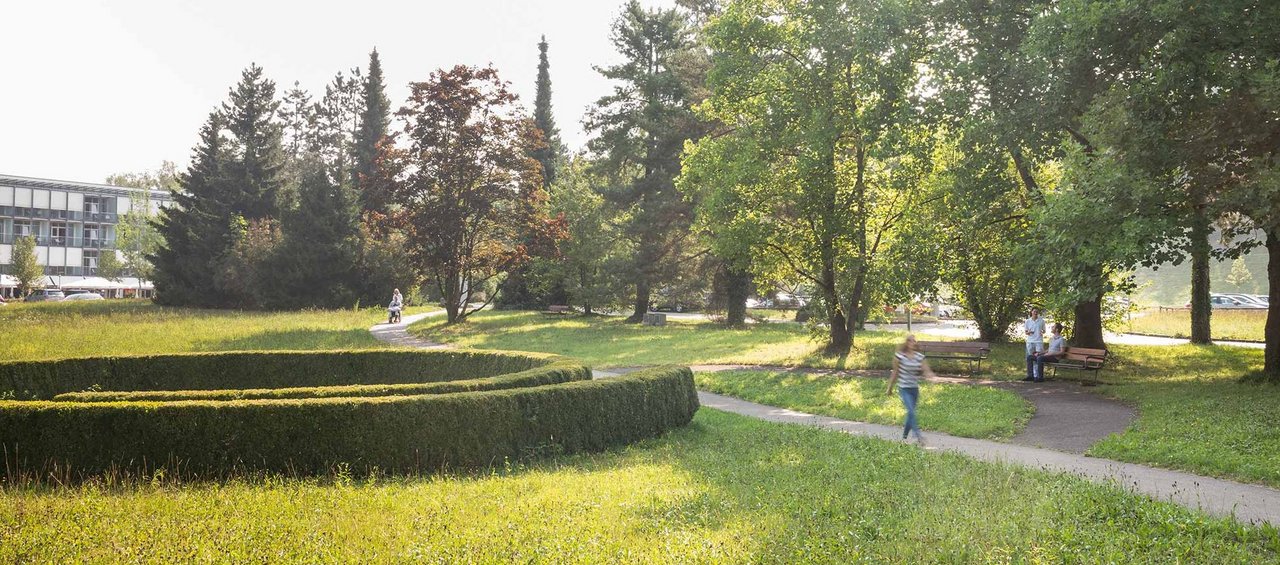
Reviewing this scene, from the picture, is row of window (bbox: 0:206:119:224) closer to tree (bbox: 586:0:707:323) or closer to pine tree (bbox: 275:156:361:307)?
pine tree (bbox: 275:156:361:307)

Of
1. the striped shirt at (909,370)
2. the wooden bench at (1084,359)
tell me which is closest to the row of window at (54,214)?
the wooden bench at (1084,359)

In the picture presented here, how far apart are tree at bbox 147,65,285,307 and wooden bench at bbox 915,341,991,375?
44.7m

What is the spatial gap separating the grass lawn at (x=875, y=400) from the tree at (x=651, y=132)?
19.6 m

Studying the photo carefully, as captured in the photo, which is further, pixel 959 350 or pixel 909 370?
pixel 959 350

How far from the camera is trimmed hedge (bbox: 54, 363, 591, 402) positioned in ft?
32.2

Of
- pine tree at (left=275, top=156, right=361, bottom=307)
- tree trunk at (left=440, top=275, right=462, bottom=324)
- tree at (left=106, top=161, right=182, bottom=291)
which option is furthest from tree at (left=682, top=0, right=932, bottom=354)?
tree at (left=106, top=161, right=182, bottom=291)

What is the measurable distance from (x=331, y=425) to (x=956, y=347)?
54.4 feet

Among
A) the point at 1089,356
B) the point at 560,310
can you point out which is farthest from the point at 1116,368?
the point at 560,310

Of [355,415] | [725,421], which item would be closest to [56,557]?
[355,415]

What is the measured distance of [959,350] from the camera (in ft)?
69.2

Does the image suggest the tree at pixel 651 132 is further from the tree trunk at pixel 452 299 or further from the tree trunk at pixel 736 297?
the tree trunk at pixel 452 299

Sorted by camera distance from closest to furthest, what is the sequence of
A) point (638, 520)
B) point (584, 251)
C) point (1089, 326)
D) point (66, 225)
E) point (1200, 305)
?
point (638, 520), point (1089, 326), point (1200, 305), point (584, 251), point (66, 225)

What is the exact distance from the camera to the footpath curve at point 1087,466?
8352 mm

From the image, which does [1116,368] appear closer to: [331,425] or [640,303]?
[331,425]
